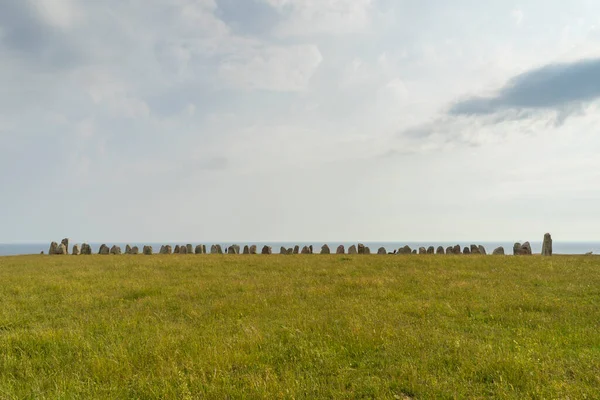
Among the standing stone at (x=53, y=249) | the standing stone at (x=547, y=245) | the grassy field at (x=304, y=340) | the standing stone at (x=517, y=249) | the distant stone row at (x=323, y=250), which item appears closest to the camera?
the grassy field at (x=304, y=340)

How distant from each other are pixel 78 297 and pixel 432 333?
13159 millimetres

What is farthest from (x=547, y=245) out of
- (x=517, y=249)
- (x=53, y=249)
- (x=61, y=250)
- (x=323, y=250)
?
(x=53, y=249)

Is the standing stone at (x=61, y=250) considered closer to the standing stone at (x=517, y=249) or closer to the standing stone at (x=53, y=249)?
the standing stone at (x=53, y=249)

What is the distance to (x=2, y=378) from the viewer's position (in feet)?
24.1

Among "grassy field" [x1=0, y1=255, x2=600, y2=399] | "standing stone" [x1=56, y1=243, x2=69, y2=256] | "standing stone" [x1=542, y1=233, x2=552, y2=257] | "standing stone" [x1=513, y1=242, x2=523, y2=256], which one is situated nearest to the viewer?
"grassy field" [x1=0, y1=255, x2=600, y2=399]

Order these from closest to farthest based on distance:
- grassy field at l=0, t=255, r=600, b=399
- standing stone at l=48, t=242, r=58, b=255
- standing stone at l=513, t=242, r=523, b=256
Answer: grassy field at l=0, t=255, r=600, b=399 < standing stone at l=513, t=242, r=523, b=256 < standing stone at l=48, t=242, r=58, b=255

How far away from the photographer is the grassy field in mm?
6793

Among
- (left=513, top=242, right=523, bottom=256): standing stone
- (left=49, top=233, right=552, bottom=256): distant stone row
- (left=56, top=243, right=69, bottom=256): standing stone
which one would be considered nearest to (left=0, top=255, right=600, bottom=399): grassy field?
(left=513, top=242, right=523, bottom=256): standing stone

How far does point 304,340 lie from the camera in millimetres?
8961

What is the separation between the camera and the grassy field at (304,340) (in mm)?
6793

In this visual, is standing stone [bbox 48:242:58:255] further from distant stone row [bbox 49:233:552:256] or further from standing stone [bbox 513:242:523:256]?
standing stone [bbox 513:242:523:256]

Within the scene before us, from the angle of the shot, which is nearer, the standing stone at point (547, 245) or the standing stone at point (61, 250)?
the standing stone at point (547, 245)

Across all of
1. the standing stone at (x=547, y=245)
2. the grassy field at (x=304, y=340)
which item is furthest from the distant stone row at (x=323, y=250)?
the grassy field at (x=304, y=340)

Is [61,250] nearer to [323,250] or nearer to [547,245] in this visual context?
[323,250]
